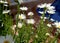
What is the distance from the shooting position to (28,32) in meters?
0.92

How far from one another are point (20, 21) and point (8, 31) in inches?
3.3

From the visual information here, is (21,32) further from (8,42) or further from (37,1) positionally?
(37,1)

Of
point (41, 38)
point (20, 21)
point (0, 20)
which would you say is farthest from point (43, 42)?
point (0, 20)

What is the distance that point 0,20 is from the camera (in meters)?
1.10

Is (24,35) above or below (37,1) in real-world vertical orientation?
above

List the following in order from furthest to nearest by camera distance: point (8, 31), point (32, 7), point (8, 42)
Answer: point (32, 7) → point (8, 31) → point (8, 42)

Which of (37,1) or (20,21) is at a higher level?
(20,21)

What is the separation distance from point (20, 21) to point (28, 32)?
6cm

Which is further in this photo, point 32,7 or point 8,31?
point 32,7

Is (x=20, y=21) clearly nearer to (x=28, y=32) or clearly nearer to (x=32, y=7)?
(x=28, y=32)

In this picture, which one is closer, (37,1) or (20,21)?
(20,21)

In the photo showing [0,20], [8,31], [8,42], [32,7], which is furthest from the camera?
[32,7]

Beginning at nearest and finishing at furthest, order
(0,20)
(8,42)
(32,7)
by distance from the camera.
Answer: (8,42) < (0,20) < (32,7)

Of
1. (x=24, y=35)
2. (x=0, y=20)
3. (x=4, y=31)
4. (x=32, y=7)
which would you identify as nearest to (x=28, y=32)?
(x=24, y=35)
